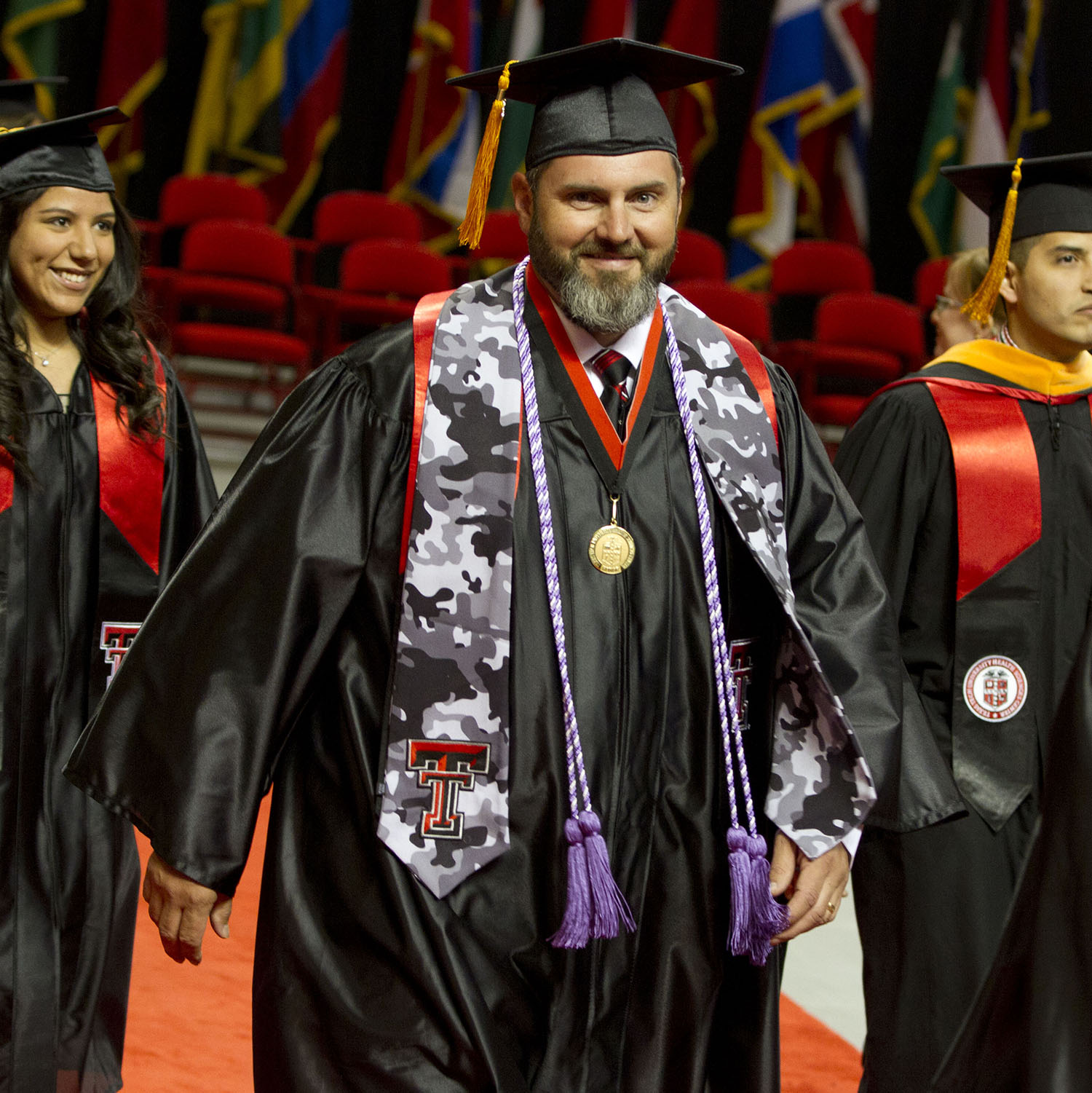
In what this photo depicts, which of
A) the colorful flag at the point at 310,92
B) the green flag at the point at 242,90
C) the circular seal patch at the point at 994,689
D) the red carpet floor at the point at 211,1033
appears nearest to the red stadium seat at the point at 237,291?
the green flag at the point at 242,90

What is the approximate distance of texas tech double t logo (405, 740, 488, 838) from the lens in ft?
6.68

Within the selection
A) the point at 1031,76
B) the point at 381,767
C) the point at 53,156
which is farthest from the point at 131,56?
the point at 381,767

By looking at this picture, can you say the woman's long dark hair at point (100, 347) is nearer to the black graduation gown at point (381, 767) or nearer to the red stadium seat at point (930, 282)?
the black graduation gown at point (381, 767)

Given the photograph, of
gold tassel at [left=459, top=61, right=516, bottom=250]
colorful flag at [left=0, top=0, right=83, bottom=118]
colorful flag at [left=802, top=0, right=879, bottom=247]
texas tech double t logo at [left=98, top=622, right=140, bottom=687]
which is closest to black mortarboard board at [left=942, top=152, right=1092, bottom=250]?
gold tassel at [left=459, top=61, right=516, bottom=250]

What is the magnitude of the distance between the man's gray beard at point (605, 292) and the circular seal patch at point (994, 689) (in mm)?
1192

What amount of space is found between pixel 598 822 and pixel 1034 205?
190 centimetres

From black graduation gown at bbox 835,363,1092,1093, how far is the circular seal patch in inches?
1.4

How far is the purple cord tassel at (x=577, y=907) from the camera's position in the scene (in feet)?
6.50

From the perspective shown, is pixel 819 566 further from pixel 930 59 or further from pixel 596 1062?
pixel 930 59

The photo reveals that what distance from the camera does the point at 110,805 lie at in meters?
2.05

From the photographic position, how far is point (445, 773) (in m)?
2.04

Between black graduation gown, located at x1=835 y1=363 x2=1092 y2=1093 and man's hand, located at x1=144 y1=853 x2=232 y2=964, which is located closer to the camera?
man's hand, located at x1=144 y1=853 x2=232 y2=964

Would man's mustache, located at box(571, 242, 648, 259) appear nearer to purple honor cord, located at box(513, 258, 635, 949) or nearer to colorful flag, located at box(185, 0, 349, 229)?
purple honor cord, located at box(513, 258, 635, 949)

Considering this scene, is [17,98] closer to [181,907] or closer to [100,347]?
[100,347]
